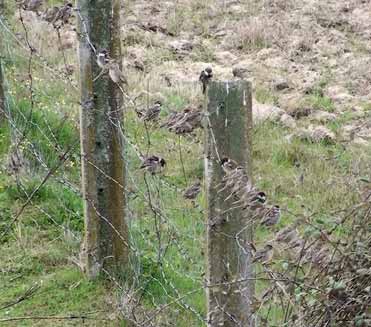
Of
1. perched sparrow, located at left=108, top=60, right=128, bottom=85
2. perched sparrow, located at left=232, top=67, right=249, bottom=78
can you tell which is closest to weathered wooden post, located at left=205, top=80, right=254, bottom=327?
perched sparrow, located at left=108, top=60, right=128, bottom=85

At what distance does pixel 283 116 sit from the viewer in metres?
7.24

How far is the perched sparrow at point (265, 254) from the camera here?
2586 millimetres

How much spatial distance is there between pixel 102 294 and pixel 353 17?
7.56 m

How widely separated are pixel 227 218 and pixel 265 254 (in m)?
0.20

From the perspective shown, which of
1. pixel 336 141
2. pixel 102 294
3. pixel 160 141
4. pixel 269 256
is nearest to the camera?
pixel 269 256

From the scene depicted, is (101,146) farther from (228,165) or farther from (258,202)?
(258,202)

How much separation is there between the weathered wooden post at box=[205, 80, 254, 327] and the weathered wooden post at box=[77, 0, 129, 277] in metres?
1.08

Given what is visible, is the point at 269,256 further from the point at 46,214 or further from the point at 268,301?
the point at 46,214

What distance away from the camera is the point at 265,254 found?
2588 mm

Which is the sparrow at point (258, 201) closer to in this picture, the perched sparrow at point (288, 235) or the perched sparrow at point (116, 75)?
the perched sparrow at point (288, 235)

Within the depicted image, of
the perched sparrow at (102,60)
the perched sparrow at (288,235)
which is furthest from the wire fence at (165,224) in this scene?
the perched sparrow at (102,60)

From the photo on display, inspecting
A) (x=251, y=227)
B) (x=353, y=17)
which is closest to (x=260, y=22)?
(x=353, y=17)

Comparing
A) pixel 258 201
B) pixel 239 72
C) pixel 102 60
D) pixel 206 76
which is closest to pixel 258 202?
pixel 258 201

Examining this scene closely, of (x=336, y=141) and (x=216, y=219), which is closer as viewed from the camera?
(x=216, y=219)
